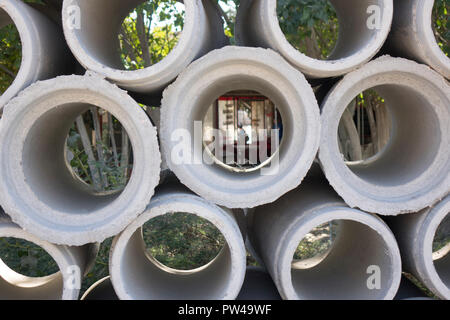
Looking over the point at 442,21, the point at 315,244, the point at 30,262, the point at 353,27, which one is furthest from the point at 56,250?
the point at 442,21

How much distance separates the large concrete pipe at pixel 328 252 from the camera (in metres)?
1.97

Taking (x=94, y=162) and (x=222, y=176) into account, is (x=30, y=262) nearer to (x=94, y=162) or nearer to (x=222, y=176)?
(x=94, y=162)

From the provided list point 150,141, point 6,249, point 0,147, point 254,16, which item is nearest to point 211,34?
point 254,16

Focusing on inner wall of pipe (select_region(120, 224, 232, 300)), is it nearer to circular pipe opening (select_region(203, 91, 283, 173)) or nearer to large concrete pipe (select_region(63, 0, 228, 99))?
large concrete pipe (select_region(63, 0, 228, 99))

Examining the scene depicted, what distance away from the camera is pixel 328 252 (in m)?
3.06

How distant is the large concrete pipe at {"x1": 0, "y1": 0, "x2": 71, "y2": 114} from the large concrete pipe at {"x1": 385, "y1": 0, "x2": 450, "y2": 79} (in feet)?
6.30

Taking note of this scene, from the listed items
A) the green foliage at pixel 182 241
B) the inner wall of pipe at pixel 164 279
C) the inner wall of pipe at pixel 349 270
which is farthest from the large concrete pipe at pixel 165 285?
the green foliage at pixel 182 241

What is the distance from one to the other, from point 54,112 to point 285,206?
1.42 meters

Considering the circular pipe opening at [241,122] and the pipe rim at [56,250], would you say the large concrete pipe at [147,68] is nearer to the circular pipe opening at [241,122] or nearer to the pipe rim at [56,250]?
the pipe rim at [56,250]

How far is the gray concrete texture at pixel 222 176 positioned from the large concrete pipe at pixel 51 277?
1cm

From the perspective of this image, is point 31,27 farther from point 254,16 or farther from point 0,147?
point 254,16

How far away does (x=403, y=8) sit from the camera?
2.13m

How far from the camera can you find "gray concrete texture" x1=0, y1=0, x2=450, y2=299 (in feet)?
6.09

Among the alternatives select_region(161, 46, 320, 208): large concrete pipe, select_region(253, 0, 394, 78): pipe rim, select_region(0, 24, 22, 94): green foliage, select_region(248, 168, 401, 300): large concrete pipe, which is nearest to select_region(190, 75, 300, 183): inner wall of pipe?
select_region(161, 46, 320, 208): large concrete pipe
